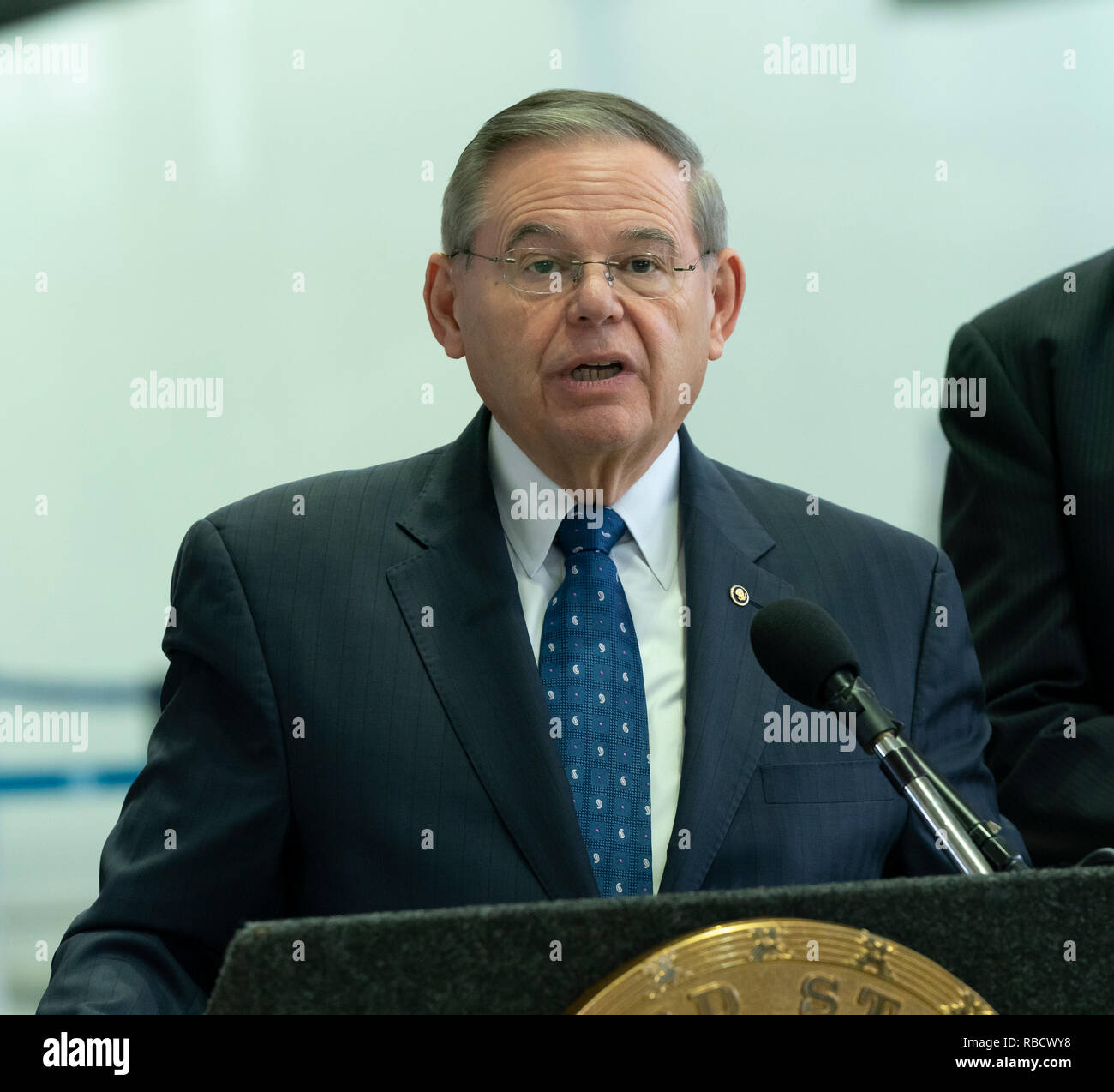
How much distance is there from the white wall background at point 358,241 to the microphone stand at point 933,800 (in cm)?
139

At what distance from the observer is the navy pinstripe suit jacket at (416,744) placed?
138 cm

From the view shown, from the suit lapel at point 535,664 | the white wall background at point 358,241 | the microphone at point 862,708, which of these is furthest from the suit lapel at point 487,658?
the white wall background at point 358,241

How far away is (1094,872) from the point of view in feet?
2.86

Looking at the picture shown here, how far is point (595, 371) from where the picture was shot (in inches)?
61.1

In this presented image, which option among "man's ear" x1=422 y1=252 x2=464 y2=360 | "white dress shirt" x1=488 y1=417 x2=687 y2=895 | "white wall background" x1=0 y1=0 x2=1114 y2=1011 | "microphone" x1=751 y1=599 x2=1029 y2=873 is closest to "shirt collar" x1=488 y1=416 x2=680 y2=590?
"white dress shirt" x1=488 y1=417 x2=687 y2=895

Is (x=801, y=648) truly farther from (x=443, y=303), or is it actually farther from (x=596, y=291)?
(x=443, y=303)

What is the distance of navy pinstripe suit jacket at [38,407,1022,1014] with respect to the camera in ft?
4.53

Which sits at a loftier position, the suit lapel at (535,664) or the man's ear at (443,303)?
the man's ear at (443,303)

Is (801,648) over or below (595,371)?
below

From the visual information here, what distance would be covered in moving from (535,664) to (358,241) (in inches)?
43.4

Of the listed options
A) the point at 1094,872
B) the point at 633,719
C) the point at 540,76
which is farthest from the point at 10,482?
the point at 1094,872

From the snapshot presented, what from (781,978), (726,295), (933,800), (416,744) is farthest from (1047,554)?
(781,978)

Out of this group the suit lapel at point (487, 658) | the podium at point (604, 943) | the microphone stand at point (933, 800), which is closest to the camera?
the podium at point (604, 943)

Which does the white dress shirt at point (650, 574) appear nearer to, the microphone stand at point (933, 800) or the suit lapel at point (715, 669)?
the suit lapel at point (715, 669)
